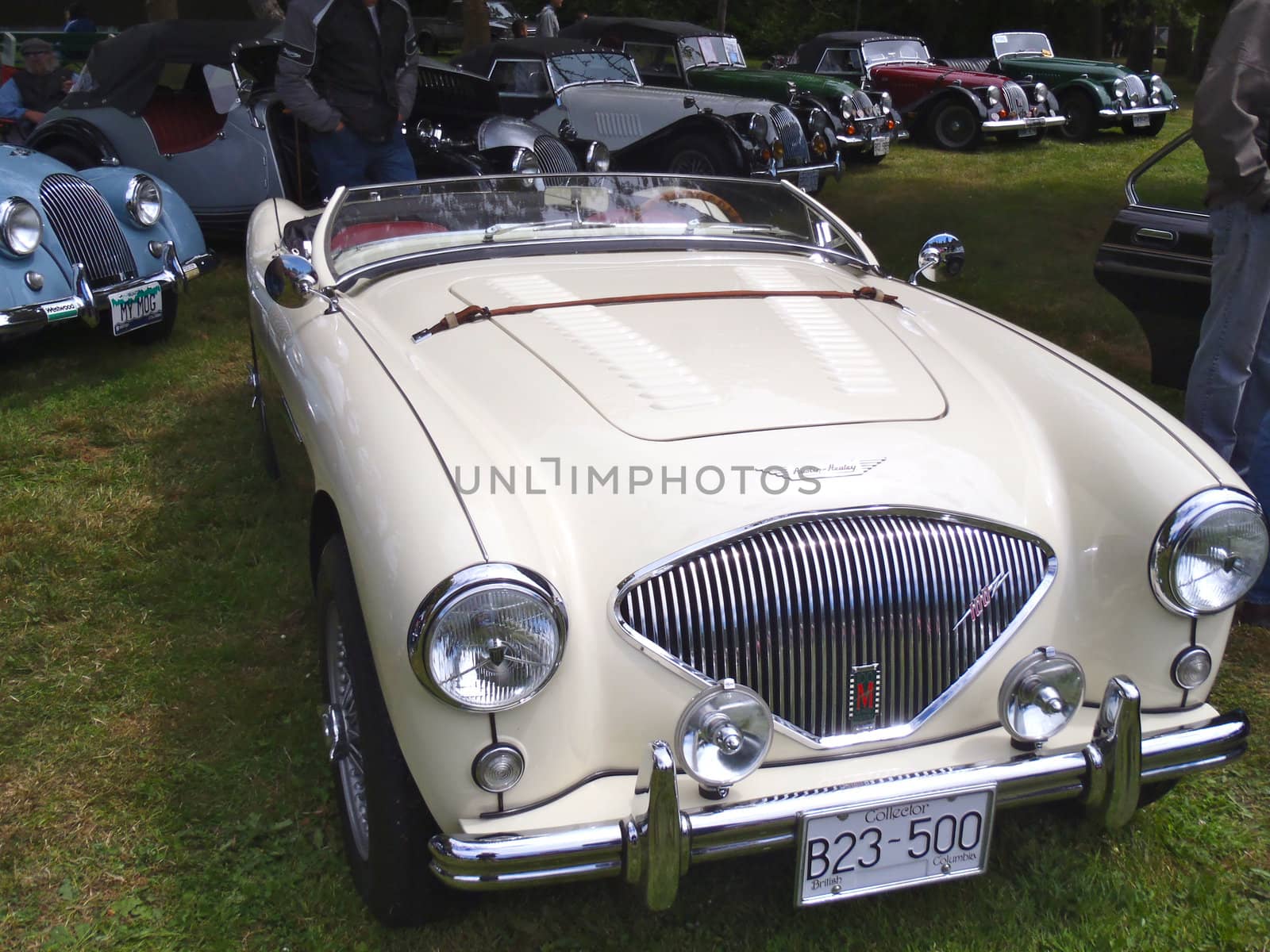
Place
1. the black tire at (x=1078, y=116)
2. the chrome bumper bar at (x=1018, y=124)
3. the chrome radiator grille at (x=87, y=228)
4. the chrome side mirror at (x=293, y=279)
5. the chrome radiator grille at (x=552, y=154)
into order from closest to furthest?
the chrome side mirror at (x=293, y=279) < the chrome radiator grille at (x=87, y=228) < the chrome radiator grille at (x=552, y=154) < the chrome bumper bar at (x=1018, y=124) < the black tire at (x=1078, y=116)

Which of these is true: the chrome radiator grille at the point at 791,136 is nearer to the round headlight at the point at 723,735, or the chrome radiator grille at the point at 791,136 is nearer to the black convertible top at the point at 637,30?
the black convertible top at the point at 637,30

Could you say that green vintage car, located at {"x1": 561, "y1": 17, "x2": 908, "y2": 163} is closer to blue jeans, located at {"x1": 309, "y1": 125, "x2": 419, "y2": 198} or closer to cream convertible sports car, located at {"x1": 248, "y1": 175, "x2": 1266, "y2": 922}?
blue jeans, located at {"x1": 309, "y1": 125, "x2": 419, "y2": 198}

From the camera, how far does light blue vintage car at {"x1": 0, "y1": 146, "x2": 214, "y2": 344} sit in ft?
16.3

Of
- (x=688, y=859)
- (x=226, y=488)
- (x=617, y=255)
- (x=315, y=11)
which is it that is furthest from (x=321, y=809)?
(x=315, y=11)

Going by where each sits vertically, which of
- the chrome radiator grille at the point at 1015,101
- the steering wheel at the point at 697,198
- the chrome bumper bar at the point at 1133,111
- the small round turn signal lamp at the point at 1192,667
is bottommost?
the chrome bumper bar at the point at 1133,111

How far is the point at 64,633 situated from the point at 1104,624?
9.24 feet

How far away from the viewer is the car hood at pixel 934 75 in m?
13.5

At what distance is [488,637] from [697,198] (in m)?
2.21

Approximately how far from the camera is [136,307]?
5.46 m

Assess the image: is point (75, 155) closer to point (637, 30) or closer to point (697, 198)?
point (697, 198)

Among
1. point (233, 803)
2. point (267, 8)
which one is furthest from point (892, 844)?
point (267, 8)

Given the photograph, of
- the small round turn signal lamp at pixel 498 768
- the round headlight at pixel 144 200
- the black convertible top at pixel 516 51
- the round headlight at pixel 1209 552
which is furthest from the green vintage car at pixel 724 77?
the small round turn signal lamp at pixel 498 768

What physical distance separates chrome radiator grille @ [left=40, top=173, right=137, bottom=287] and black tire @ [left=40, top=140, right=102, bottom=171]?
213 centimetres

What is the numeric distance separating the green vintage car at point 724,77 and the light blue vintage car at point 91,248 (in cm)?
642
